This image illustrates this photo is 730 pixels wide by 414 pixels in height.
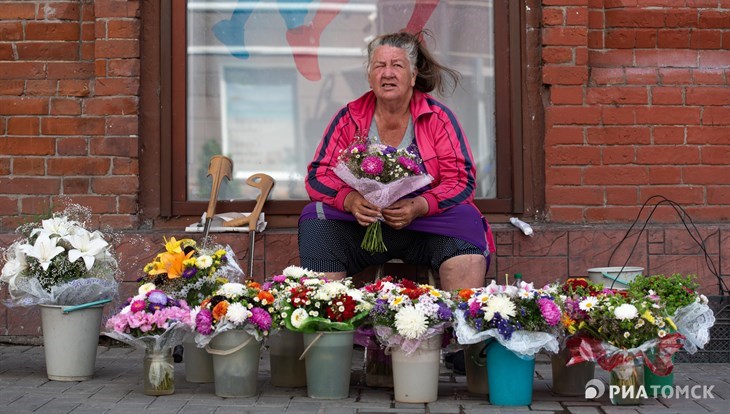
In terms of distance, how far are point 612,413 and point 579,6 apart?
9.18 ft

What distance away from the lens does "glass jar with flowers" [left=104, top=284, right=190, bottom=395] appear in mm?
4750

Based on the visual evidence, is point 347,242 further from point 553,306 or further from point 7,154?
point 7,154

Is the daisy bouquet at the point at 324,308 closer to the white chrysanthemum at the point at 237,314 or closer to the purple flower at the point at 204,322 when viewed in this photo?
the white chrysanthemum at the point at 237,314

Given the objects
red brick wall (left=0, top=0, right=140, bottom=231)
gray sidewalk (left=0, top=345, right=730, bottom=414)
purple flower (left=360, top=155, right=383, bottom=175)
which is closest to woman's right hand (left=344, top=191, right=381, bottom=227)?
purple flower (left=360, top=155, right=383, bottom=175)

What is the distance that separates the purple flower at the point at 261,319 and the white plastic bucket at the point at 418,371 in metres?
0.57

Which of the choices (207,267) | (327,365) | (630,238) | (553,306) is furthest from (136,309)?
(630,238)

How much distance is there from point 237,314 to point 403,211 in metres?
1.18

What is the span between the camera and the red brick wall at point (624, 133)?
636 cm

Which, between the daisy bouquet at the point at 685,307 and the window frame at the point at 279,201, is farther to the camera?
the window frame at the point at 279,201

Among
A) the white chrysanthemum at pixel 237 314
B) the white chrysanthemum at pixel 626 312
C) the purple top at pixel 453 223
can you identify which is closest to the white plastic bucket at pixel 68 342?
the white chrysanthemum at pixel 237 314

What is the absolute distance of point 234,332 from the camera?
4742mm

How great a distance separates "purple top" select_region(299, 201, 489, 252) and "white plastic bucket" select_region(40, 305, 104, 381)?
135 centimetres

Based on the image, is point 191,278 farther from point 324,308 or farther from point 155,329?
point 324,308

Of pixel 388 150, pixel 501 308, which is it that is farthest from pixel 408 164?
pixel 501 308
